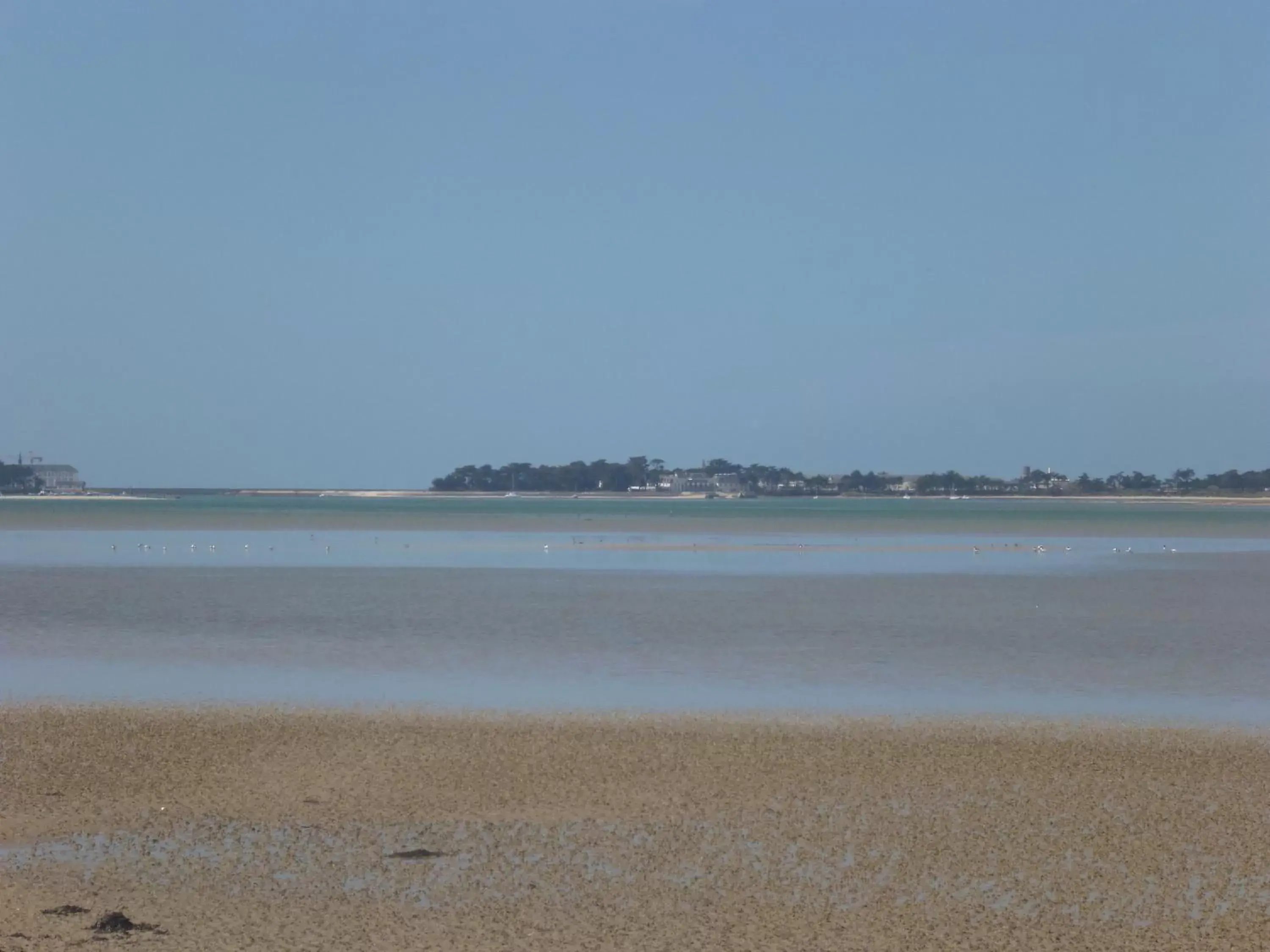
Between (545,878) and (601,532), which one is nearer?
(545,878)

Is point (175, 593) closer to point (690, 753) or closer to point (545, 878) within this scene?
point (690, 753)

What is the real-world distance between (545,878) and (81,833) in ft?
11.5

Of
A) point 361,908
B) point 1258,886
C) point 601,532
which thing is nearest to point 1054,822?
point 1258,886

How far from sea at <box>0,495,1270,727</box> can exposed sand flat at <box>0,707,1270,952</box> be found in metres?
2.62

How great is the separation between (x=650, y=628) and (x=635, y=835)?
613 inches

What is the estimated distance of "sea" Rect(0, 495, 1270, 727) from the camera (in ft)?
58.2

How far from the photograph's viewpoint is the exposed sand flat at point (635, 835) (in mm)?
8320

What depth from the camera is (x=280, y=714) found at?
15.9m

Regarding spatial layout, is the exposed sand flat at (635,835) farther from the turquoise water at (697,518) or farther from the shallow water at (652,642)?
the turquoise water at (697,518)

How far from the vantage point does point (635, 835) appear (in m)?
10.4

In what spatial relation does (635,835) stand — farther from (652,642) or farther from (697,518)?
(697,518)

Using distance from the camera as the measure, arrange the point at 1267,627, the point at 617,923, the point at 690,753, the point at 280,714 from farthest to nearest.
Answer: the point at 1267,627, the point at 280,714, the point at 690,753, the point at 617,923

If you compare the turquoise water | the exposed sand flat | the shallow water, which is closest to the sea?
the shallow water

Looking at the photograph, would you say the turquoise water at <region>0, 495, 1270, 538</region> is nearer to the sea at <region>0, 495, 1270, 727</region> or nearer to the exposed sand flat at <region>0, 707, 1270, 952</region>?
the sea at <region>0, 495, 1270, 727</region>
